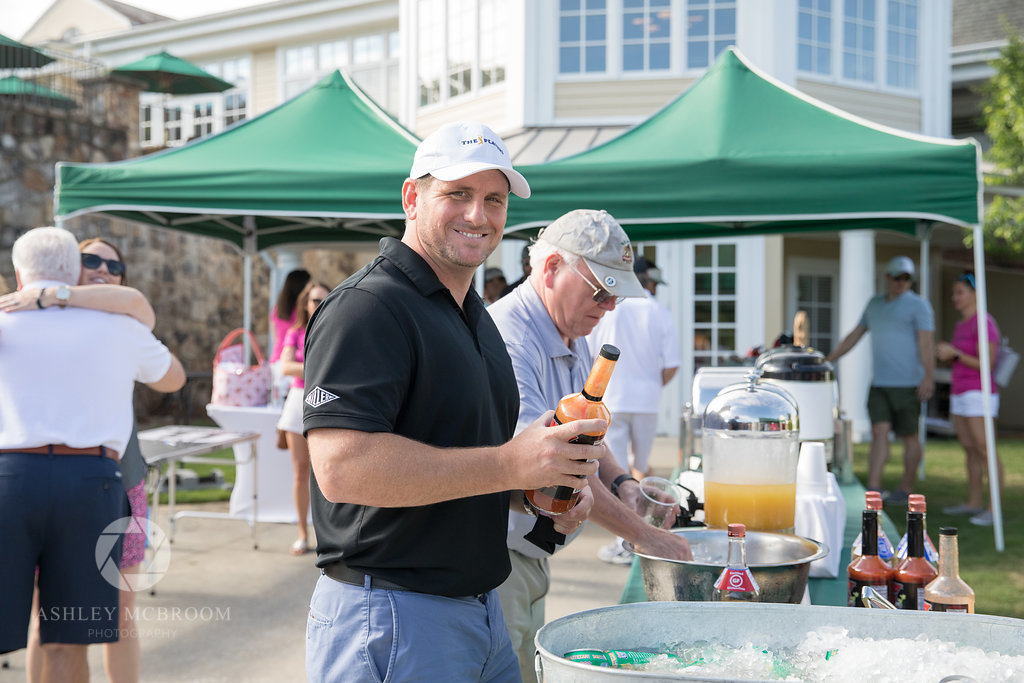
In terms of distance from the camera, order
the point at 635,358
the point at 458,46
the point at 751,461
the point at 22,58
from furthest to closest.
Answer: the point at 22,58
the point at 458,46
the point at 635,358
the point at 751,461

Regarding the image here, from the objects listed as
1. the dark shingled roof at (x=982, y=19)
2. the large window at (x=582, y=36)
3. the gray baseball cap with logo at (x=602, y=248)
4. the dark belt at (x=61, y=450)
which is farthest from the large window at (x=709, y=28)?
the dark belt at (x=61, y=450)

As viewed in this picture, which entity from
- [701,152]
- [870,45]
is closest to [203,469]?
[701,152]

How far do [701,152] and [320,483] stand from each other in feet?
14.7

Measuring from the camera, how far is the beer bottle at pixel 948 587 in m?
1.93

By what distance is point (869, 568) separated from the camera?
2.16m

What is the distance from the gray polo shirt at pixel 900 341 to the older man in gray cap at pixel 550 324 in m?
5.64

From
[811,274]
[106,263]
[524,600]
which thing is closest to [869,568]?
[524,600]

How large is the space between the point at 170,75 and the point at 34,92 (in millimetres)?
3098

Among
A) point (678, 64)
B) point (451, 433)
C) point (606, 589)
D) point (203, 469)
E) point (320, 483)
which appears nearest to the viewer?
point (320, 483)

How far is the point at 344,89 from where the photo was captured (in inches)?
296

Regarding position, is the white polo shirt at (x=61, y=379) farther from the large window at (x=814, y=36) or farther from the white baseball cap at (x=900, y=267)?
the large window at (x=814, y=36)

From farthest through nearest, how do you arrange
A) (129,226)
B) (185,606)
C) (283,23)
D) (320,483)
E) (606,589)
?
(283,23) < (129,226) < (606,589) < (185,606) < (320,483)

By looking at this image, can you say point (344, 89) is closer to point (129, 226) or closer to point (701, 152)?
point (701, 152)

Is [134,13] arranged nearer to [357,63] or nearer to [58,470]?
[357,63]
